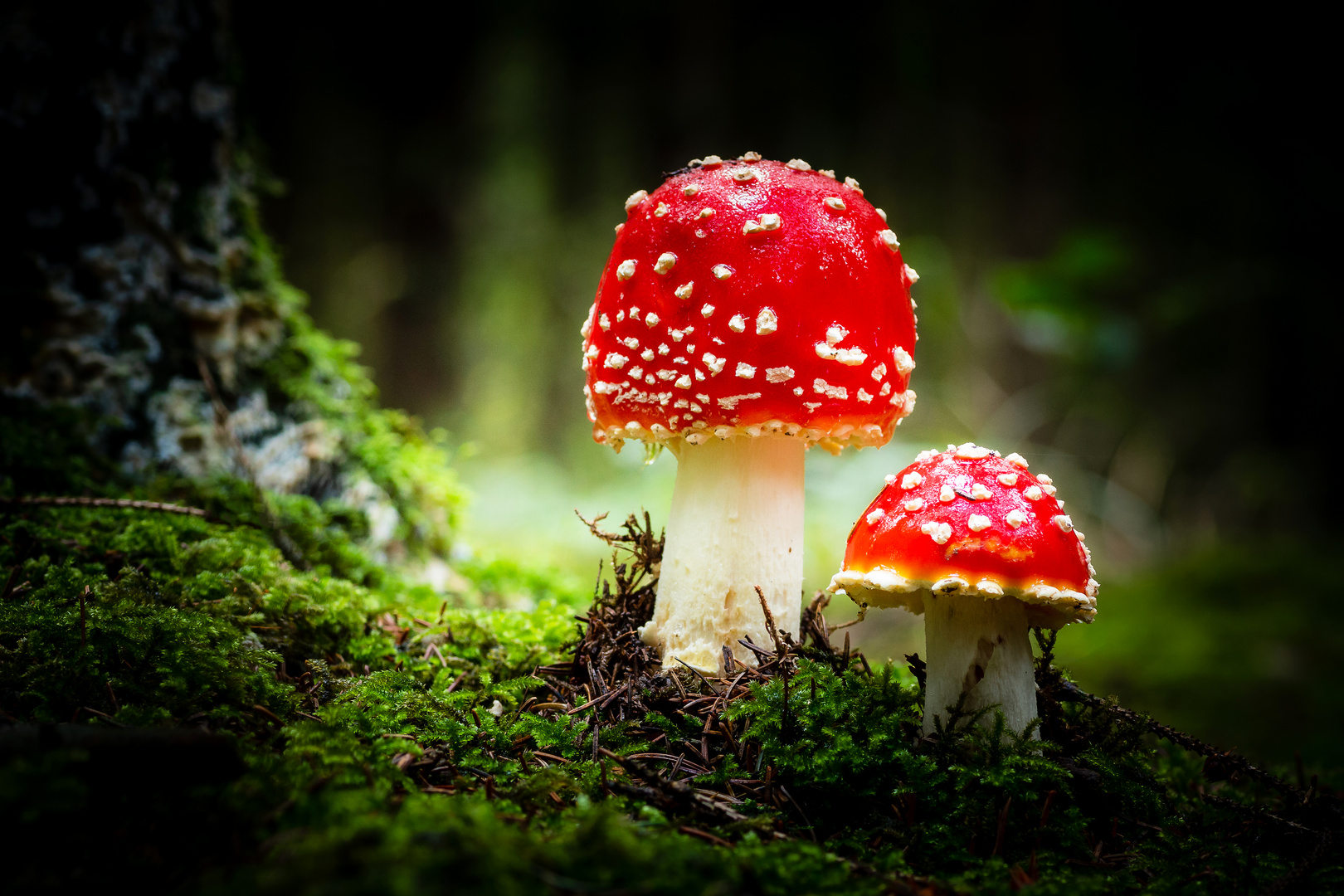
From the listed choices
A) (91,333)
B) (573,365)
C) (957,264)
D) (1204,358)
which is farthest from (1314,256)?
(91,333)

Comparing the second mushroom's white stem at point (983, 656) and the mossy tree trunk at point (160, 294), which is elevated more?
the mossy tree trunk at point (160, 294)

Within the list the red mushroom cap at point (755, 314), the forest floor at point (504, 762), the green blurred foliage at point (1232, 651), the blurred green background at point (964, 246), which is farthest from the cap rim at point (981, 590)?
the blurred green background at point (964, 246)

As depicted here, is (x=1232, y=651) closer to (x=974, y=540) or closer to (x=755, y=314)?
(x=974, y=540)

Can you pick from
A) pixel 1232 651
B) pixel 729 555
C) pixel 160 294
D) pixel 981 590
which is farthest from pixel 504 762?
pixel 1232 651

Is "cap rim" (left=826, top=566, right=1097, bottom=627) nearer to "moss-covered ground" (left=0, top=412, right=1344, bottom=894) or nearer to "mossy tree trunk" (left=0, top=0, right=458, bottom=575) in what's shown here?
"moss-covered ground" (left=0, top=412, right=1344, bottom=894)

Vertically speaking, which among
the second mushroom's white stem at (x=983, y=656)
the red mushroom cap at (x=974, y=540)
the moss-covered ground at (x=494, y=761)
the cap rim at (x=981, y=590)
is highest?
the red mushroom cap at (x=974, y=540)

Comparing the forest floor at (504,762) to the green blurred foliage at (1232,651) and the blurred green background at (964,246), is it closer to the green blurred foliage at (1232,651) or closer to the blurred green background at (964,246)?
the green blurred foliage at (1232,651)
